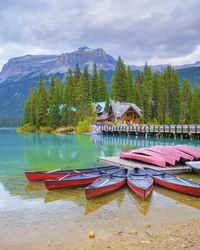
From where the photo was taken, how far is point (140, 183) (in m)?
10.2

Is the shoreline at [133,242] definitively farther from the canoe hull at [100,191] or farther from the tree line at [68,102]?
the tree line at [68,102]

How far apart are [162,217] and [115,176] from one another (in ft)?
12.8

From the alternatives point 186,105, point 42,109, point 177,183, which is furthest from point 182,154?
point 42,109

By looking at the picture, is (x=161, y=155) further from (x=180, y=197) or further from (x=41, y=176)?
(x=41, y=176)

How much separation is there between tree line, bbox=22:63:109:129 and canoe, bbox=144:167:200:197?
58.0 metres

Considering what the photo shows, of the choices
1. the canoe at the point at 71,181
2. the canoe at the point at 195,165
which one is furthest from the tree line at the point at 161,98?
the canoe at the point at 71,181

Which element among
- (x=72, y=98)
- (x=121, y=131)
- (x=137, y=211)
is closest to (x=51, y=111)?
(x=72, y=98)

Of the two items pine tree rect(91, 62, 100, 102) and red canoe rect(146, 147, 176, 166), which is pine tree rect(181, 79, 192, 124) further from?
red canoe rect(146, 147, 176, 166)

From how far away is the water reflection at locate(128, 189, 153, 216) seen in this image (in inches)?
321

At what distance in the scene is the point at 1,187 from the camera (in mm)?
11648

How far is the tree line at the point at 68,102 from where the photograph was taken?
240ft

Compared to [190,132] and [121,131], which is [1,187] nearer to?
[190,132]

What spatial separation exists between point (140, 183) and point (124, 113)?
2256 inches

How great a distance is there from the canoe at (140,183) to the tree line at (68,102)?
57832 mm
